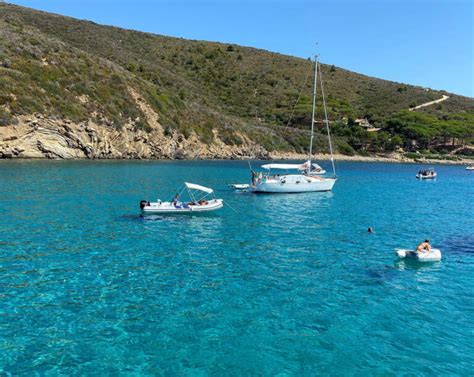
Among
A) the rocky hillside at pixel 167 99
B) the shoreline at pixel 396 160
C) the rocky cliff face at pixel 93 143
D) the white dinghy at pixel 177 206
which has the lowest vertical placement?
the white dinghy at pixel 177 206

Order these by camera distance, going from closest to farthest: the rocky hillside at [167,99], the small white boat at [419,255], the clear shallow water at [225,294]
Result: 1. the clear shallow water at [225,294]
2. the small white boat at [419,255]
3. the rocky hillside at [167,99]

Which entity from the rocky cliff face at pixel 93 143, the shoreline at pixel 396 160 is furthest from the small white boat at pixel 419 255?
the shoreline at pixel 396 160

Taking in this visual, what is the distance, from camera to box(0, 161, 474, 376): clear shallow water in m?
11.7

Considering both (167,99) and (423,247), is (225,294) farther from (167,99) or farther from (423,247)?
(167,99)

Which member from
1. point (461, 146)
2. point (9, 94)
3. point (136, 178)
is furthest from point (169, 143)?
point (461, 146)

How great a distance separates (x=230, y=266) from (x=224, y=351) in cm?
783

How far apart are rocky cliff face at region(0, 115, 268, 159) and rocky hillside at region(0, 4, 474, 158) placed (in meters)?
0.17

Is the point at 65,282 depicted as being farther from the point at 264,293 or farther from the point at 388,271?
the point at 388,271

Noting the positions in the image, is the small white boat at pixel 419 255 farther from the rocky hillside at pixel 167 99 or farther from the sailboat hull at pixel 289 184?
the rocky hillside at pixel 167 99

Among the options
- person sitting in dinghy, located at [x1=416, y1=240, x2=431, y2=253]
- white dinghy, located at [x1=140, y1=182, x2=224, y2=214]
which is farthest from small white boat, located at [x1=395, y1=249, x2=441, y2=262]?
white dinghy, located at [x1=140, y1=182, x2=224, y2=214]

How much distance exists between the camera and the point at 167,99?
9850 centimetres

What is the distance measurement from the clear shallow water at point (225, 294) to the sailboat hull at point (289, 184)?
13.7 meters

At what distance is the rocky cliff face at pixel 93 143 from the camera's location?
6481 centimetres

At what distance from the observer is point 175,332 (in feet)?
42.7
